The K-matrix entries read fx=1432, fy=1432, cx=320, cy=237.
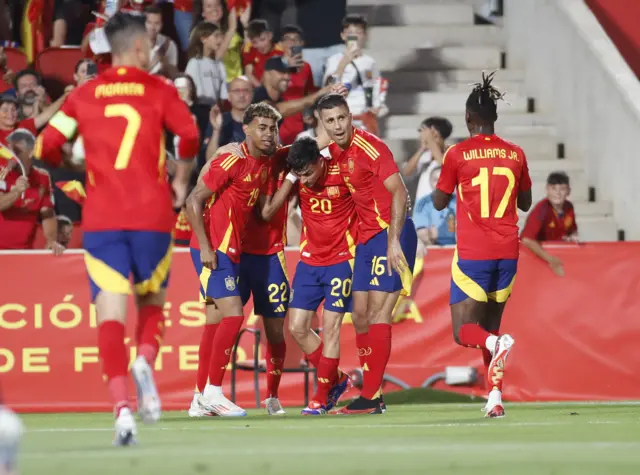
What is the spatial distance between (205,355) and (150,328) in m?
4.18

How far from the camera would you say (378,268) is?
35.3 feet

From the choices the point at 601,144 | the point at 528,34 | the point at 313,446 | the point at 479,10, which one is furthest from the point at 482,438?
the point at 479,10

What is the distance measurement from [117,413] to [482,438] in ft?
6.43

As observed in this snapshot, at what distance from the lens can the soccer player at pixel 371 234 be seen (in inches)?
421

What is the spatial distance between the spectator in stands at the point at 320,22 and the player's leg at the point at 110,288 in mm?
10194

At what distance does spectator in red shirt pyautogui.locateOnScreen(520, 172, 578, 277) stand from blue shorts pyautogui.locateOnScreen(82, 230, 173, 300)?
650cm

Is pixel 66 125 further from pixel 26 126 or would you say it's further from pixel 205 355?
pixel 26 126

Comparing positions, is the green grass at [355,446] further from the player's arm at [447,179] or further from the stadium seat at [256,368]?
the stadium seat at [256,368]

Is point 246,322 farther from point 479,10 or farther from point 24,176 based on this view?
point 479,10

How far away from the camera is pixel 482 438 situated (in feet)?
25.0

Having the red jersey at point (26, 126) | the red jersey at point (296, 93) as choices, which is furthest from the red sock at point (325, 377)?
the red jersey at point (26, 126)

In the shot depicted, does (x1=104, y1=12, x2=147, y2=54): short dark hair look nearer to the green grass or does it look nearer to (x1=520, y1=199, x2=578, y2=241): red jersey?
the green grass

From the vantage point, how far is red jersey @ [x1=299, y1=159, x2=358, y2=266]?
1105 cm

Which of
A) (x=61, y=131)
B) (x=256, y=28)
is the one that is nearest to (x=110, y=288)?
(x=61, y=131)
